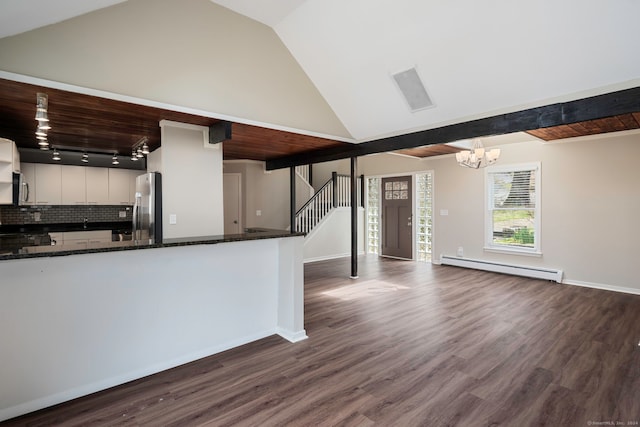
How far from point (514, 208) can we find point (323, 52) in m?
4.72

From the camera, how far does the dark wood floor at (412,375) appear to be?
208cm

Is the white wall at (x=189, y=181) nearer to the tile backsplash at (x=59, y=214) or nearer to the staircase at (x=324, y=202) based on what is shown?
the tile backsplash at (x=59, y=214)

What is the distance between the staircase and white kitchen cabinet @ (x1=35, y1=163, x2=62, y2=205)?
4575 millimetres

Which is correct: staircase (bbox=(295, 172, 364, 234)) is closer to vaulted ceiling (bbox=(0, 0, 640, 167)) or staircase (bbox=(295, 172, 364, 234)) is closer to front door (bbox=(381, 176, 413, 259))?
front door (bbox=(381, 176, 413, 259))

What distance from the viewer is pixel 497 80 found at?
10.5ft

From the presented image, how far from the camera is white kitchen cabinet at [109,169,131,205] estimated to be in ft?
20.5

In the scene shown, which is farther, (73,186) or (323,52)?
(73,186)

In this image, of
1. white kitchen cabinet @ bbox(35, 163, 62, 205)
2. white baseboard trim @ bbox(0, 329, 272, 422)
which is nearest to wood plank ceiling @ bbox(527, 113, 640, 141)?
white baseboard trim @ bbox(0, 329, 272, 422)

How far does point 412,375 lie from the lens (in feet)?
8.45

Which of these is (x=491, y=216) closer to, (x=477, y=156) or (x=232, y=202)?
(x=477, y=156)

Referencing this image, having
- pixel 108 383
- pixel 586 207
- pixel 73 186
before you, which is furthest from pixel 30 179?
pixel 586 207

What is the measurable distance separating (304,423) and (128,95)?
9.72 ft

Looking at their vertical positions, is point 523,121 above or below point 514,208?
above

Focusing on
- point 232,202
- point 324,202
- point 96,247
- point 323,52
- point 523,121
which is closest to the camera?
point 96,247
